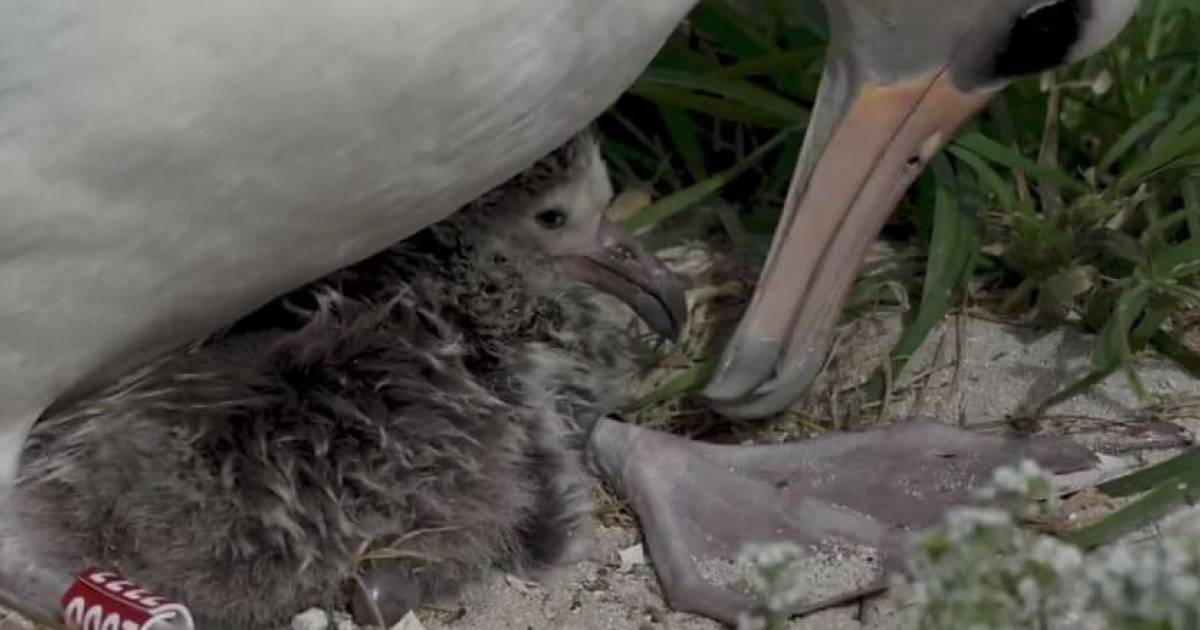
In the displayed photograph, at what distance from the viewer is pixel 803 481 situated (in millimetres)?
2465

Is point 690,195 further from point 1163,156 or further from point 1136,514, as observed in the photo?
point 1136,514

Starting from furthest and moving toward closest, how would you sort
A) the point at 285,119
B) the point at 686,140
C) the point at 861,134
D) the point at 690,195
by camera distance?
the point at 686,140 → the point at 690,195 → the point at 861,134 → the point at 285,119

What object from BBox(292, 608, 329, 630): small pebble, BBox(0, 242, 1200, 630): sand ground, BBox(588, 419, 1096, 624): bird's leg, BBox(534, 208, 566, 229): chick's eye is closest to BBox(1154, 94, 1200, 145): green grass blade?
BBox(0, 242, 1200, 630): sand ground

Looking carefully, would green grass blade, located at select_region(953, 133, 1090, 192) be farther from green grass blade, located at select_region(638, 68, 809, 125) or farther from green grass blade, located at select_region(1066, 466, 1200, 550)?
green grass blade, located at select_region(1066, 466, 1200, 550)

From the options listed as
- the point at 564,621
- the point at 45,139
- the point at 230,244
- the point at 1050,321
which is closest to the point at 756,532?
the point at 564,621

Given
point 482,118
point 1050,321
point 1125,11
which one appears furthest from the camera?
point 1050,321

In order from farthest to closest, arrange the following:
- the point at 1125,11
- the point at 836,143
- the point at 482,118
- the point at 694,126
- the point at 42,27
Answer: the point at 694,126, the point at 836,143, the point at 1125,11, the point at 482,118, the point at 42,27

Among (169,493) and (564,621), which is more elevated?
(169,493)

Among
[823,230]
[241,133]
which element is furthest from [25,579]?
[823,230]

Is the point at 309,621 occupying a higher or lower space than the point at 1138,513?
higher

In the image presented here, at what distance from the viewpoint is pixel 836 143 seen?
2.43 metres

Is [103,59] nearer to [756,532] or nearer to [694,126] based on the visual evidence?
[756,532]

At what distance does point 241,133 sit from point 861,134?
670mm

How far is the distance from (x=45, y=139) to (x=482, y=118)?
13.8 inches
